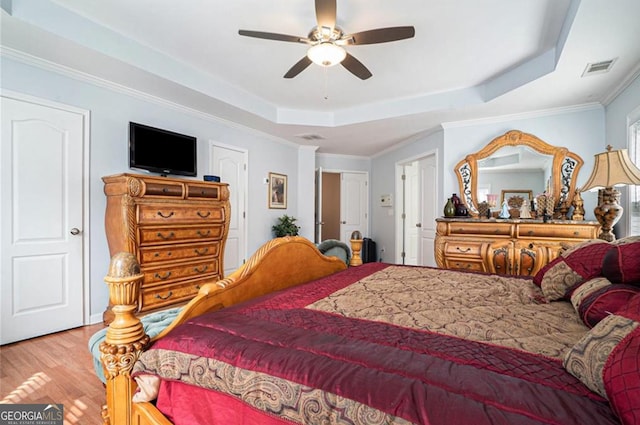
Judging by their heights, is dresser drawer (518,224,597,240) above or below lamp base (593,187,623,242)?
below

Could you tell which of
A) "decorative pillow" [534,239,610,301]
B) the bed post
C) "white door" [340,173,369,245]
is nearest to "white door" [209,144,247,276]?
"white door" [340,173,369,245]

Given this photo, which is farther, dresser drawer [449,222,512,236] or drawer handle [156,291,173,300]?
dresser drawer [449,222,512,236]

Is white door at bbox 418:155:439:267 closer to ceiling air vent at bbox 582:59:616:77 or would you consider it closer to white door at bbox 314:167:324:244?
white door at bbox 314:167:324:244

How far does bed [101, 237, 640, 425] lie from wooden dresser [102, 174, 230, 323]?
6.27 ft

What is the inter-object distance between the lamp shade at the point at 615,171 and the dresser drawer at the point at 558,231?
2.54 feet

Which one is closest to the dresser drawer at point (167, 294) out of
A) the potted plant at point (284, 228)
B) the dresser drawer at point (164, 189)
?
the dresser drawer at point (164, 189)

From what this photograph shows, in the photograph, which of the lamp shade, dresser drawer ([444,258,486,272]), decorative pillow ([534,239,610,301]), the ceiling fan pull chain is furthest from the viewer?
dresser drawer ([444,258,486,272])

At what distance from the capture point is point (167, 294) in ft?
10.3

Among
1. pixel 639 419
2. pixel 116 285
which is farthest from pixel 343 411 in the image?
pixel 116 285

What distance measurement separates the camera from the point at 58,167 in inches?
112

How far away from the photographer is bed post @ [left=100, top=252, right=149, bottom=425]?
103 centimetres

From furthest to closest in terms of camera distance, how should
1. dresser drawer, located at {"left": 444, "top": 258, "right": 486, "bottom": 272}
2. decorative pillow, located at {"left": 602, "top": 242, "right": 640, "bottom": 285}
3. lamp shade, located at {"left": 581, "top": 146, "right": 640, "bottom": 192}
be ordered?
dresser drawer, located at {"left": 444, "top": 258, "right": 486, "bottom": 272} → lamp shade, located at {"left": 581, "top": 146, "right": 640, "bottom": 192} → decorative pillow, located at {"left": 602, "top": 242, "right": 640, "bottom": 285}

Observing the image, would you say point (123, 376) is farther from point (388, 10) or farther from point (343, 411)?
point (388, 10)

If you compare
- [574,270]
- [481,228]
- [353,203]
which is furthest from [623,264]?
[353,203]
